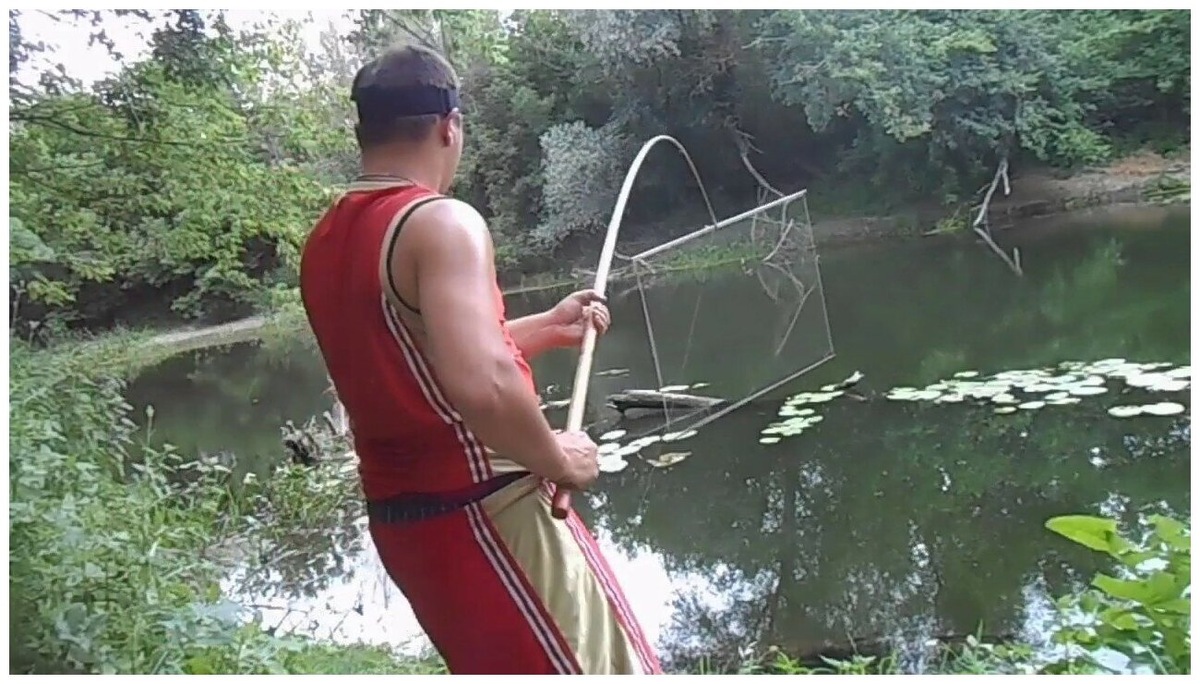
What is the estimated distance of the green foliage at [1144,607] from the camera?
4.03 feet

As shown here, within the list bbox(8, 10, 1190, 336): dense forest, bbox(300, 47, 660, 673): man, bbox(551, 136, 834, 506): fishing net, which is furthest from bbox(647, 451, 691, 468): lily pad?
bbox(300, 47, 660, 673): man

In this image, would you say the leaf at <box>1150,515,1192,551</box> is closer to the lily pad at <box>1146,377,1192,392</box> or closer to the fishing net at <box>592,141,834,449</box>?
the fishing net at <box>592,141,834,449</box>

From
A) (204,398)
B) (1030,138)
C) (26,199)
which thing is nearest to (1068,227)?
(1030,138)

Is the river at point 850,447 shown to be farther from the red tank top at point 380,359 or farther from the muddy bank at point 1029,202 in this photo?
the red tank top at point 380,359

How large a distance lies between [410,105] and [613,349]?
2035mm

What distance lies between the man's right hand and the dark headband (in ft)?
0.88

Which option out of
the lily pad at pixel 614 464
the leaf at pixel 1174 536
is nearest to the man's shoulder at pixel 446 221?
the leaf at pixel 1174 536

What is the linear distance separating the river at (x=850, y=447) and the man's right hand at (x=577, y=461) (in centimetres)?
148

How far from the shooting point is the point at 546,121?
3.13m

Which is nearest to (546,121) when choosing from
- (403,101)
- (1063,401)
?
(1063,401)

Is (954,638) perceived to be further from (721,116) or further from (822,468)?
(721,116)

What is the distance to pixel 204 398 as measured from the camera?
3250mm

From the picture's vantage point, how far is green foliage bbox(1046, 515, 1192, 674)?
123 centimetres

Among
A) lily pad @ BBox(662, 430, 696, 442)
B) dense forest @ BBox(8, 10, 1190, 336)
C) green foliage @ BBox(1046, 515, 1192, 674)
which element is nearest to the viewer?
green foliage @ BBox(1046, 515, 1192, 674)
